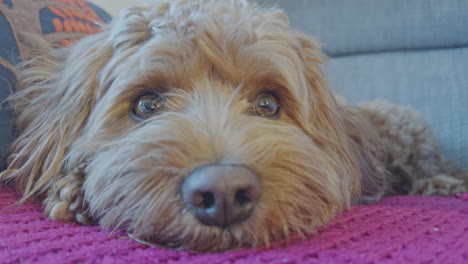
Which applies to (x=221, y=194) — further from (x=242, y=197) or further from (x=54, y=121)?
(x=54, y=121)

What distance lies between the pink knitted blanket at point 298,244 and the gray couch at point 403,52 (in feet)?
6.33

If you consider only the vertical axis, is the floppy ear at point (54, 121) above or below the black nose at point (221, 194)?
above

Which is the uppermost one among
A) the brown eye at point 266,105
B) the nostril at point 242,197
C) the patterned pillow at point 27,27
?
the patterned pillow at point 27,27

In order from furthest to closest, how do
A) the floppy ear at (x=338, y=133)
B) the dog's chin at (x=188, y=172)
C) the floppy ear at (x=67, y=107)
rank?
1. the floppy ear at (x=338, y=133)
2. the floppy ear at (x=67, y=107)
3. the dog's chin at (x=188, y=172)

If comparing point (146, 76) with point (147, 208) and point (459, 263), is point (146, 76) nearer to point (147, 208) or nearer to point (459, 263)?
point (147, 208)

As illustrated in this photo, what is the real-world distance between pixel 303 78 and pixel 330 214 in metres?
0.64

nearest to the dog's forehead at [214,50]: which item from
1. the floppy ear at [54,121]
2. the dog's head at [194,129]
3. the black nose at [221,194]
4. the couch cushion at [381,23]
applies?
the dog's head at [194,129]

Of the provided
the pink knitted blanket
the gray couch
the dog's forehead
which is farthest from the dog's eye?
the gray couch

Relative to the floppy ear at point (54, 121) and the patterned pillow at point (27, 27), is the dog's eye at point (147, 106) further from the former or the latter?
the patterned pillow at point (27, 27)

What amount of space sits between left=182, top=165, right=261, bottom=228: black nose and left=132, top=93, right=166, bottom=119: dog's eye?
0.62m

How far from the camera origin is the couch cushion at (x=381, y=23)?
3.71 m

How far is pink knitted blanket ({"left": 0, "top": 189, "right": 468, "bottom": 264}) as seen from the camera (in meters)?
1.28

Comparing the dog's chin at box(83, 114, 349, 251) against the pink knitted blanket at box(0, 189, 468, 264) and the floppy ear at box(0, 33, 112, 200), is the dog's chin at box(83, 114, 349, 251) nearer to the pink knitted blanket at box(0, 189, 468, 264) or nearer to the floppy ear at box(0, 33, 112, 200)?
the pink knitted blanket at box(0, 189, 468, 264)

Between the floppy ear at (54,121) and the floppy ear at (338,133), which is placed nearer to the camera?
the floppy ear at (54,121)
